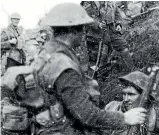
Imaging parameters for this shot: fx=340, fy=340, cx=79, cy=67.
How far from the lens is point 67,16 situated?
3.18m

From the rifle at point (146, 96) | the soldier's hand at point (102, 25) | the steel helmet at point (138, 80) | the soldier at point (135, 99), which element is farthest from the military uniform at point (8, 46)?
the rifle at point (146, 96)

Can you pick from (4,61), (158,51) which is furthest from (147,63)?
(4,61)

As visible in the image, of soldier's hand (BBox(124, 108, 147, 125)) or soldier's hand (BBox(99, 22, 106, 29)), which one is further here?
soldier's hand (BBox(99, 22, 106, 29))

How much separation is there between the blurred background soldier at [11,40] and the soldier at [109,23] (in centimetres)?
322

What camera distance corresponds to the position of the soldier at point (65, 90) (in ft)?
9.82

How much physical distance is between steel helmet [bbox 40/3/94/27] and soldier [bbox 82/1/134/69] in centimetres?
499

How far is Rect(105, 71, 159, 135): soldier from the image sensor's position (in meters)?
4.86

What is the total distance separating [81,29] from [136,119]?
3.30 ft

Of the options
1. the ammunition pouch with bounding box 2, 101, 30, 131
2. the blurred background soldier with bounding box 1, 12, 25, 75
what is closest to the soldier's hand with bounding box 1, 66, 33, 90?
the ammunition pouch with bounding box 2, 101, 30, 131

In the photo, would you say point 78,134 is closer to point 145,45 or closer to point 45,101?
point 45,101

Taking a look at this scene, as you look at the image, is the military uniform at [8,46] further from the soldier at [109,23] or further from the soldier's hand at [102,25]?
the soldier's hand at [102,25]

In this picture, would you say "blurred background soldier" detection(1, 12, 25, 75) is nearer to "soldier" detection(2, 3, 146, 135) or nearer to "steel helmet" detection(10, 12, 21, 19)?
"steel helmet" detection(10, 12, 21, 19)

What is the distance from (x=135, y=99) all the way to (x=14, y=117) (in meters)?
2.17

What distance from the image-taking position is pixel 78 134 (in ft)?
11.1
